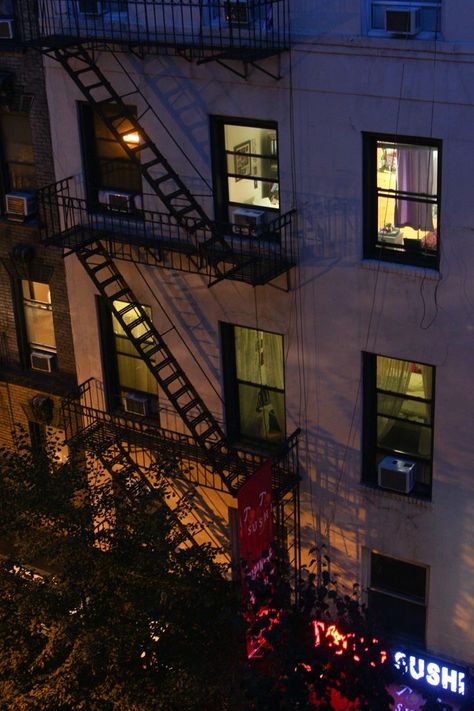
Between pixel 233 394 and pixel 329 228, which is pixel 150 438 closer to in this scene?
pixel 233 394

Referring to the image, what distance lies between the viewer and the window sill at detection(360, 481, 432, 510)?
712 inches

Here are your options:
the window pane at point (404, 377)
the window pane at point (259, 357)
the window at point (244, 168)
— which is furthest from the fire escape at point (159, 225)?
the window pane at point (404, 377)

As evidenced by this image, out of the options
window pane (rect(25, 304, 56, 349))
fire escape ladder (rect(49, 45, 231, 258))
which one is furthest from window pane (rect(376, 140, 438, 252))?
window pane (rect(25, 304, 56, 349))

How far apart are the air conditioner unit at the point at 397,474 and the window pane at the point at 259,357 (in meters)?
2.27

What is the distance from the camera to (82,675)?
16859 mm

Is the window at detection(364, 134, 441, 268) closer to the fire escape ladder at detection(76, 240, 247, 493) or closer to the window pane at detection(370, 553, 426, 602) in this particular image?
the fire escape ladder at detection(76, 240, 247, 493)

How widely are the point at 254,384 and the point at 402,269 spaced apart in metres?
3.82

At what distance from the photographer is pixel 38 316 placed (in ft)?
74.4

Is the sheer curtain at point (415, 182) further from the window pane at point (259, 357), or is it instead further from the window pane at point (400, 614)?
the window pane at point (400, 614)

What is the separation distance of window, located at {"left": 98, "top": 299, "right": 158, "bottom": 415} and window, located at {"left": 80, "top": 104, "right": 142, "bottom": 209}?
6.69 ft

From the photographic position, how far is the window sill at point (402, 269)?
1667cm

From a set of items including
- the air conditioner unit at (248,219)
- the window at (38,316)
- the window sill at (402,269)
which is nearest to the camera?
the window sill at (402,269)

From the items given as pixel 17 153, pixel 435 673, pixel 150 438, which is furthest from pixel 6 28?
pixel 435 673

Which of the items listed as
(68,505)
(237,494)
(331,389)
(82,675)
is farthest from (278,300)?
(82,675)
